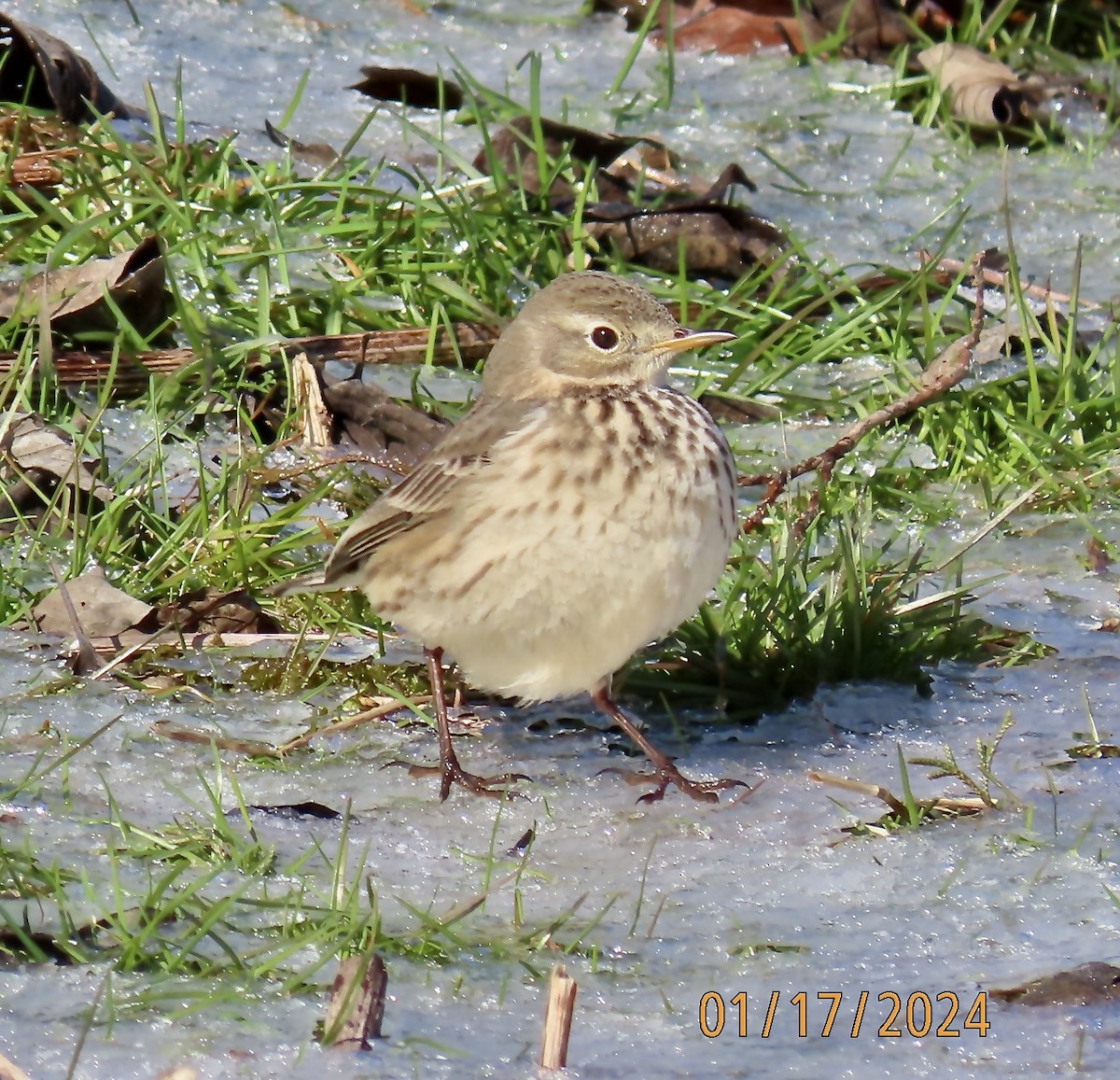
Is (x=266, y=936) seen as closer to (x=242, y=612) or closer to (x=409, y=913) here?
(x=409, y=913)

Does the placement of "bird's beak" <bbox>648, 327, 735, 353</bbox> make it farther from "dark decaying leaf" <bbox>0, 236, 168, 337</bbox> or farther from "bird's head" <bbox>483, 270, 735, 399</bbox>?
"dark decaying leaf" <bbox>0, 236, 168, 337</bbox>

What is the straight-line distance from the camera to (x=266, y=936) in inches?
146

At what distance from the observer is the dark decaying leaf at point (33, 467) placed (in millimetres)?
5770

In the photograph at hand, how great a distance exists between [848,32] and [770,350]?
3247 millimetres

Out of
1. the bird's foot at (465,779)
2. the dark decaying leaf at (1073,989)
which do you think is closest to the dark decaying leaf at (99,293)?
the bird's foot at (465,779)

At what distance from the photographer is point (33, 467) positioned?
5.85m

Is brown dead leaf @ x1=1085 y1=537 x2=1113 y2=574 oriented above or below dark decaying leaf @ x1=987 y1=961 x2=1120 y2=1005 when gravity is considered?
below

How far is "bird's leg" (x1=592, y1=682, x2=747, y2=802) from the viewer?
15.7ft

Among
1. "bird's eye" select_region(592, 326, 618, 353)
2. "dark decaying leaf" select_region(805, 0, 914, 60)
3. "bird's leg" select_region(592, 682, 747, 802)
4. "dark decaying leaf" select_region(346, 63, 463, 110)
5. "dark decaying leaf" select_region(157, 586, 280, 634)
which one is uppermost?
"bird's eye" select_region(592, 326, 618, 353)

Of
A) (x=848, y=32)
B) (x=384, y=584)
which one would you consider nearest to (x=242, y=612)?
(x=384, y=584)

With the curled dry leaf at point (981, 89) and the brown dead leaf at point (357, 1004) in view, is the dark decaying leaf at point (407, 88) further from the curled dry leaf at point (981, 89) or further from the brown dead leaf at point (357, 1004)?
the brown dead leaf at point (357, 1004)

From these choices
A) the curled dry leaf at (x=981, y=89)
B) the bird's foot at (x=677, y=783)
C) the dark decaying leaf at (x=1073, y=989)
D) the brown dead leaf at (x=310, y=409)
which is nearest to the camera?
the dark decaying leaf at (x=1073, y=989)

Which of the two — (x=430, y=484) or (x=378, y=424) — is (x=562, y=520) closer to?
(x=430, y=484)

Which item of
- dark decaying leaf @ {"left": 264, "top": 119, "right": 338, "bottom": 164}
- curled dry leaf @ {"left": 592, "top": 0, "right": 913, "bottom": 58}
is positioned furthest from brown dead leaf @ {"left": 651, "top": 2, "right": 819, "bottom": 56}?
dark decaying leaf @ {"left": 264, "top": 119, "right": 338, "bottom": 164}
